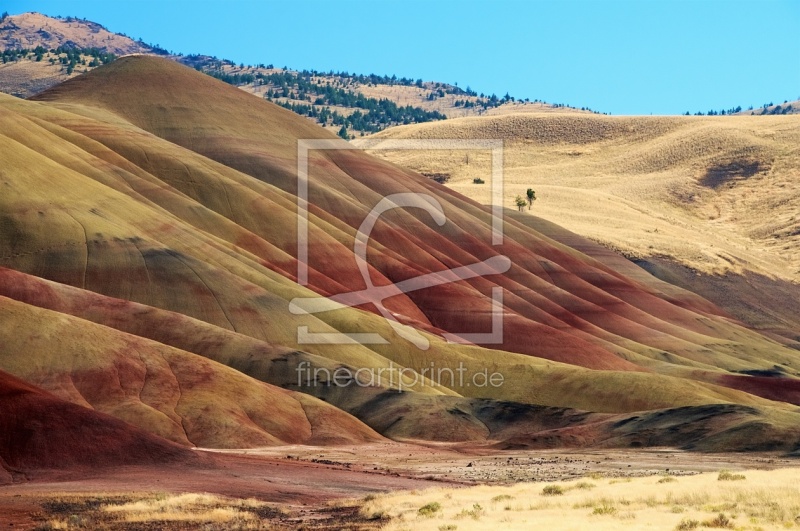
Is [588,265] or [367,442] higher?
[588,265]

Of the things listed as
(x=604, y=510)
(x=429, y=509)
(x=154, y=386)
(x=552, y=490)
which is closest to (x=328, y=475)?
(x=552, y=490)

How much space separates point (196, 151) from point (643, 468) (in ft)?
335

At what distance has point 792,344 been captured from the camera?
154750 millimetres

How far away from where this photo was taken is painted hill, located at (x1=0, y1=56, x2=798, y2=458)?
76.6 m

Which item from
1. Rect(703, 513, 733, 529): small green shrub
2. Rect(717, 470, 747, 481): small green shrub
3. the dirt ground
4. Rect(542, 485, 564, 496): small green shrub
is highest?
Rect(703, 513, 733, 529): small green shrub

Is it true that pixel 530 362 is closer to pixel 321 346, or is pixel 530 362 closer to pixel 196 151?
pixel 321 346

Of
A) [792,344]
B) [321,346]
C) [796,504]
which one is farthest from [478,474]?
[792,344]

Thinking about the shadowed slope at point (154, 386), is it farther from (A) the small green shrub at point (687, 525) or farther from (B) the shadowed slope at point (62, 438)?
(A) the small green shrub at point (687, 525)

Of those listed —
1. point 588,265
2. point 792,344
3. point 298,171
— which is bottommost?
point 792,344

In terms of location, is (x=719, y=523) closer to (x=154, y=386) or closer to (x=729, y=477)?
(x=729, y=477)

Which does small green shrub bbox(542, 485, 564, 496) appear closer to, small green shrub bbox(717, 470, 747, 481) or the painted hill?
small green shrub bbox(717, 470, 747, 481)

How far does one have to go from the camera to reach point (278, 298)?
3925 inches

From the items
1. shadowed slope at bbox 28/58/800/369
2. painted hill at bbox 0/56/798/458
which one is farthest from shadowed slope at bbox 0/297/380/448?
shadowed slope at bbox 28/58/800/369

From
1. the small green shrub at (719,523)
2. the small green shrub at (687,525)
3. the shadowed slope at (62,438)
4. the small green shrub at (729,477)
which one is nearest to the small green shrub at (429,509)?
the small green shrub at (687,525)
